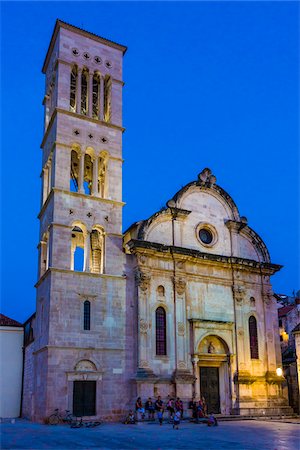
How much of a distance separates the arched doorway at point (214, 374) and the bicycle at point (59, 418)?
8995mm

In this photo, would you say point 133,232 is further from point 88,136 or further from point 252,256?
point 252,256

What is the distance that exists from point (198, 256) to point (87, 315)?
8.88 meters

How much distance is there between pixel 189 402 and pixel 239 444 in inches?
444

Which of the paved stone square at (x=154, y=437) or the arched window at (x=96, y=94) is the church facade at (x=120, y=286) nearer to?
the arched window at (x=96, y=94)

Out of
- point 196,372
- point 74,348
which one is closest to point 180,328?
point 196,372

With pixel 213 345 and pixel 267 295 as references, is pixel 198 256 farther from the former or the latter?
pixel 267 295

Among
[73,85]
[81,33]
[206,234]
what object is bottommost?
[206,234]

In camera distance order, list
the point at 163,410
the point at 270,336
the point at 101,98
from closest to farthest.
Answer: the point at 163,410
the point at 101,98
the point at 270,336

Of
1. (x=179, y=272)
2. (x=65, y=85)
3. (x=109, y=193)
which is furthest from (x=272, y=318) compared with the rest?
(x=65, y=85)

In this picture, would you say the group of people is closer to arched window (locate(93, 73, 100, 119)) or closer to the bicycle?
the bicycle

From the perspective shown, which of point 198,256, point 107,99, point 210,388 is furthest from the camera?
point 107,99

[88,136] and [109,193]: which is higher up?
[88,136]

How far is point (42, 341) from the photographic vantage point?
95.5ft

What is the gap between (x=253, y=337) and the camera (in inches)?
1389
